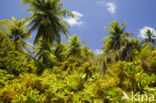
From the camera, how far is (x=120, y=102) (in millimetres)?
2375

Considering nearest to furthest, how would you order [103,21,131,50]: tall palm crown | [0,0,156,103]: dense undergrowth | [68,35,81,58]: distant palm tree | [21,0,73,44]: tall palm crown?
[0,0,156,103]: dense undergrowth → [21,0,73,44]: tall palm crown → [68,35,81,58]: distant palm tree → [103,21,131,50]: tall palm crown

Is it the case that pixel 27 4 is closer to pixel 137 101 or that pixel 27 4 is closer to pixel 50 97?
pixel 50 97

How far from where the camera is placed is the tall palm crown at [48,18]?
12102mm

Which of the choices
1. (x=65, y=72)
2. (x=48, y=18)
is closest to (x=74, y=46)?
(x=48, y=18)

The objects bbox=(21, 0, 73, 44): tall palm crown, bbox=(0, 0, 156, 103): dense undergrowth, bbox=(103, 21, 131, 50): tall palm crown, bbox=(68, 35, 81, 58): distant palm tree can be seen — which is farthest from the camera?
bbox=(103, 21, 131, 50): tall palm crown

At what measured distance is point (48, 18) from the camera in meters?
12.0

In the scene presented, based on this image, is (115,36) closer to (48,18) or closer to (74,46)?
(74,46)

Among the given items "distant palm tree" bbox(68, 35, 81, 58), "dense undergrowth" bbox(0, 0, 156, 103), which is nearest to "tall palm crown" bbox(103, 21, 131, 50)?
"distant palm tree" bbox(68, 35, 81, 58)

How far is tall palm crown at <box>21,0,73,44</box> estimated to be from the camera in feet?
39.7

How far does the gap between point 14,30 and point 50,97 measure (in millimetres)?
11373

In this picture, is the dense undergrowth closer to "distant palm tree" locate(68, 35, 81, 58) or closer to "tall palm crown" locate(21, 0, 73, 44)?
"tall palm crown" locate(21, 0, 73, 44)

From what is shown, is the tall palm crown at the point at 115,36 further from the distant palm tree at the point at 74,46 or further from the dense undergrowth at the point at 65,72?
the dense undergrowth at the point at 65,72

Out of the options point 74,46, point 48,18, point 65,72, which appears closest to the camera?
point 65,72

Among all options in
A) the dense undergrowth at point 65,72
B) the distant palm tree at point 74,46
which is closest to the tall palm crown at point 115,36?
the distant palm tree at point 74,46
